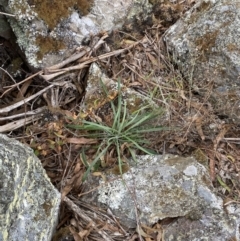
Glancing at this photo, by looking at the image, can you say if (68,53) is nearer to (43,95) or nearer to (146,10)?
(43,95)

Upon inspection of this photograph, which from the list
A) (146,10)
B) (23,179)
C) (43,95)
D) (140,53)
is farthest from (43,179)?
(146,10)

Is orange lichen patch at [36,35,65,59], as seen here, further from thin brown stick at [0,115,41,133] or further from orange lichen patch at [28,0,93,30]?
thin brown stick at [0,115,41,133]

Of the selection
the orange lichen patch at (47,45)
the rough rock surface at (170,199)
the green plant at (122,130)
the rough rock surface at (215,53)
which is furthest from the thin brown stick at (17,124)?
the rough rock surface at (215,53)

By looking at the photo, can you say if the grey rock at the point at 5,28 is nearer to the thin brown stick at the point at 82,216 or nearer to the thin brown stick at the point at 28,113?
the thin brown stick at the point at 28,113

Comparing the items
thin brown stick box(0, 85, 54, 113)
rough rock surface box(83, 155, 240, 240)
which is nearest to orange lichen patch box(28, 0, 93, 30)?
thin brown stick box(0, 85, 54, 113)

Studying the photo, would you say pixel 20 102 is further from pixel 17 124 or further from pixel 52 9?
pixel 52 9

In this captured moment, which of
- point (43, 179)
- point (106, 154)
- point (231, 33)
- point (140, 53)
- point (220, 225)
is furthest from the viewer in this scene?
point (140, 53)

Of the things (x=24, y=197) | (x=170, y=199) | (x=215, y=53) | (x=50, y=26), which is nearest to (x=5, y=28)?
(x=50, y=26)
